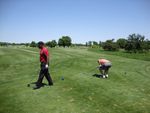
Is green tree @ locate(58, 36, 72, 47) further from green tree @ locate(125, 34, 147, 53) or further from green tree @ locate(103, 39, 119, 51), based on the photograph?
green tree @ locate(125, 34, 147, 53)

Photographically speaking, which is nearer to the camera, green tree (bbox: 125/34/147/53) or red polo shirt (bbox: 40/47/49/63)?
red polo shirt (bbox: 40/47/49/63)

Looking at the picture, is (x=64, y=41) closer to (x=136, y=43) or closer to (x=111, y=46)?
(x=111, y=46)

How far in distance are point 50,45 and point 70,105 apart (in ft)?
507

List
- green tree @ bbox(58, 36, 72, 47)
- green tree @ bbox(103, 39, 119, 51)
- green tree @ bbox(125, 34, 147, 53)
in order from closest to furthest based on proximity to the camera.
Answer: green tree @ bbox(125, 34, 147, 53) < green tree @ bbox(103, 39, 119, 51) < green tree @ bbox(58, 36, 72, 47)

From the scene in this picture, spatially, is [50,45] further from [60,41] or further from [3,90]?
[3,90]

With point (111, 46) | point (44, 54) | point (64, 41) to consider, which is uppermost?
point (64, 41)

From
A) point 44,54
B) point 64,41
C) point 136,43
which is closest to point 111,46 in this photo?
point 136,43

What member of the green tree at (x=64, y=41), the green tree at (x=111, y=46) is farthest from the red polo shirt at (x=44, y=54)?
the green tree at (x=64, y=41)

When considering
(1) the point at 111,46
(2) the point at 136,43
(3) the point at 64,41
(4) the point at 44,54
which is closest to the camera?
(4) the point at 44,54

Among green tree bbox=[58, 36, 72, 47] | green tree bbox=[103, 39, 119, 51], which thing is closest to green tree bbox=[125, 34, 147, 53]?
green tree bbox=[103, 39, 119, 51]

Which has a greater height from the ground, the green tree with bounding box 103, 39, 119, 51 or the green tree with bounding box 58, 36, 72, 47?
the green tree with bounding box 58, 36, 72, 47

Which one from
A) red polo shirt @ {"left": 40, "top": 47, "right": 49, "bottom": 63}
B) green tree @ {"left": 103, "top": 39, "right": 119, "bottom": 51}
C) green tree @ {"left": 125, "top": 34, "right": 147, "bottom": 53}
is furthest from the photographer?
green tree @ {"left": 103, "top": 39, "right": 119, "bottom": 51}

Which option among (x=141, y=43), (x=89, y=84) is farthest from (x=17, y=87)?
(x=141, y=43)

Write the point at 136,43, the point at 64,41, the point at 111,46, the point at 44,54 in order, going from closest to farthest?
the point at 44,54 → the point at 136,43 → the point at 111,46 → the point at 64,41
